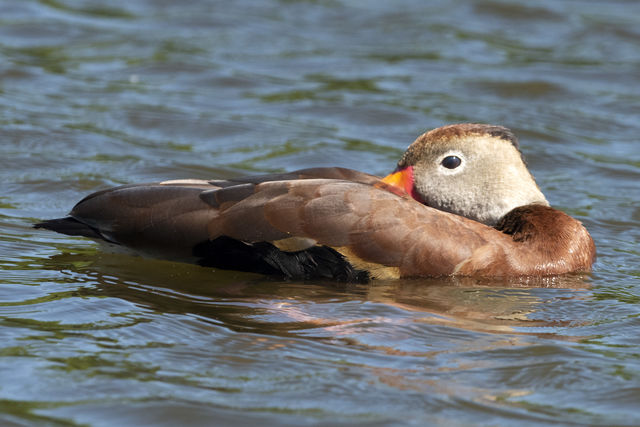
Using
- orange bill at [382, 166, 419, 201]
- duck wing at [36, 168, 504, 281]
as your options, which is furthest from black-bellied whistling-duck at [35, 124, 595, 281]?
orange bill at [382, 166, 419, 201]

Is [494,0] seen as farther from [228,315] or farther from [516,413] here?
[516,413]

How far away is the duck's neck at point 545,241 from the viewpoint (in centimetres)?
658

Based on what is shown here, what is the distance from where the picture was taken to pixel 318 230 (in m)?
6.14

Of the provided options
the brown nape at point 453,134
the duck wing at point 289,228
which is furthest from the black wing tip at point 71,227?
the brown nape at point 453,134

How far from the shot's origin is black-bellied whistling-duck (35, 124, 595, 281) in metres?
6.17

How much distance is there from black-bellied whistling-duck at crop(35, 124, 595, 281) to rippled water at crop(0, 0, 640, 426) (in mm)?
148

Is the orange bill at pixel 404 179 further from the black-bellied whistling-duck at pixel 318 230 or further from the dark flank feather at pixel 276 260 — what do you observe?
the dark flank feather at pixel 276 260

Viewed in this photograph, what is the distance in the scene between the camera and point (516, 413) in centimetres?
461

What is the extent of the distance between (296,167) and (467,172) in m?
2.98

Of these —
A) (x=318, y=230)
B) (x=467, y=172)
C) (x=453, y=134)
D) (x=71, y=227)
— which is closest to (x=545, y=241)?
(x=467, y=172)

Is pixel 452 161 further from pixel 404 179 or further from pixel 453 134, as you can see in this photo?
pixel 404 179

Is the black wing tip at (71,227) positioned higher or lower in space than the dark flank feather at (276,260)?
higher

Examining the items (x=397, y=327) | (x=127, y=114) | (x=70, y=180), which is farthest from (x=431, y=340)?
(x=127, y=114)

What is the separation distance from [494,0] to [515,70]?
2.64 meters
